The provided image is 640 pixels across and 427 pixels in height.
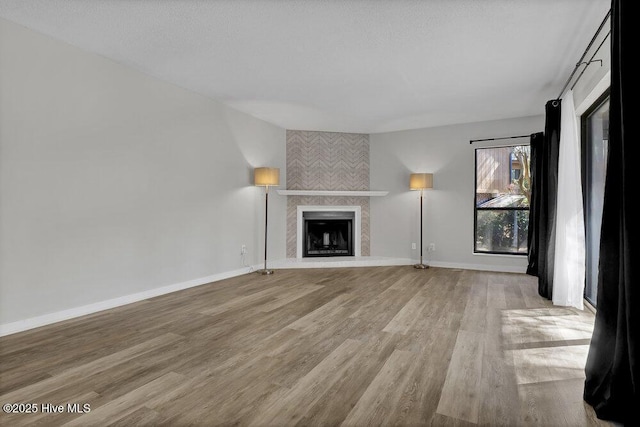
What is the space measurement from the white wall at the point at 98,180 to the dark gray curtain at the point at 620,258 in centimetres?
393

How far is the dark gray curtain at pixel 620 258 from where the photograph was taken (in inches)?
55.3

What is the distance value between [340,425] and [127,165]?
3.29m

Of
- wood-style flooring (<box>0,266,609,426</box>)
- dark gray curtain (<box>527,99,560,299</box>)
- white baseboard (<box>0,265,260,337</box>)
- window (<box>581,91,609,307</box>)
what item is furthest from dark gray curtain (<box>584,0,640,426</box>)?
white baseboard (<box>0,265,260,337</box>)

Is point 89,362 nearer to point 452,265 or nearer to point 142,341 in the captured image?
point 142,341

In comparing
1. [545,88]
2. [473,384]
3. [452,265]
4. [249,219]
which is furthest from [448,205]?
[473,384]

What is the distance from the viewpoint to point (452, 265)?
595 centimetres

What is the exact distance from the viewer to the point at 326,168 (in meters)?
6.42

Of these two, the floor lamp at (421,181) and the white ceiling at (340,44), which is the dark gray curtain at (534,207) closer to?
the white ceiling at (340,44)

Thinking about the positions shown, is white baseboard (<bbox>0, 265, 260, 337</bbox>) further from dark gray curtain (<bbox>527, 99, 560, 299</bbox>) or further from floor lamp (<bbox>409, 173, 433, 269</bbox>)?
dark gray curtain (<bbox>527, 99, 560, 299</bbox>)

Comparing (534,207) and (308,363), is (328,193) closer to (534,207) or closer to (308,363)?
(534,207)

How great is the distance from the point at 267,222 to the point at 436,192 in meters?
3.02

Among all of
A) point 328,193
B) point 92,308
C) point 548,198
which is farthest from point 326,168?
point 92,308

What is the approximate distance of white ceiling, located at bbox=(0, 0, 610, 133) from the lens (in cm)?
256

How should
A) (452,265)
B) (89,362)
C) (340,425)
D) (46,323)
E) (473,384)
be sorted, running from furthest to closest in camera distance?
(452,265)
(46,323)
(89,362)
(473,384)
(340,425)
